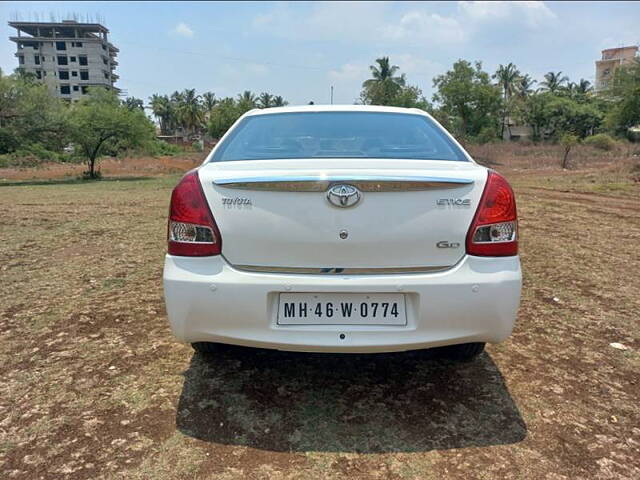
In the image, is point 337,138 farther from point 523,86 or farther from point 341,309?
point 523,86

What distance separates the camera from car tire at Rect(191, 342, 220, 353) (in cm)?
279

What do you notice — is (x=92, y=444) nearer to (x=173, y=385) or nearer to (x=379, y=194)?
(x=173, y=385)

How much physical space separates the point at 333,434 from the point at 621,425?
1.36 meters

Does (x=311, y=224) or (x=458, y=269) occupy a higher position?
(x=311, y=224)

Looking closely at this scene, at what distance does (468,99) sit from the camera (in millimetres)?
51781

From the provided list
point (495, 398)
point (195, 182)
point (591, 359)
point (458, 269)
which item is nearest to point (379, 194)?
point (458, 269)

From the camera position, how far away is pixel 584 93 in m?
66.1

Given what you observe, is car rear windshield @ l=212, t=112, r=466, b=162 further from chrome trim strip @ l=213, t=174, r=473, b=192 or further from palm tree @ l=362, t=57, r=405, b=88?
palm tree @ l=362, t=57, r=405, b=88

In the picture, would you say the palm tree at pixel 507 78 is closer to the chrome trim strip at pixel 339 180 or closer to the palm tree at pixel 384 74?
the palm tree at pixel 384 74

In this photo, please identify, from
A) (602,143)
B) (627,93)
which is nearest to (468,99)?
(602,143)

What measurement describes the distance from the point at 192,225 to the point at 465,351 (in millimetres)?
1716

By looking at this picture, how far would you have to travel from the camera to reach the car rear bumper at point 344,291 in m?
2.07

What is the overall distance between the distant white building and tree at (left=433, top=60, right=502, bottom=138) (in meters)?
59.1

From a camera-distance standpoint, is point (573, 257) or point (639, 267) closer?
point (639, 267)
